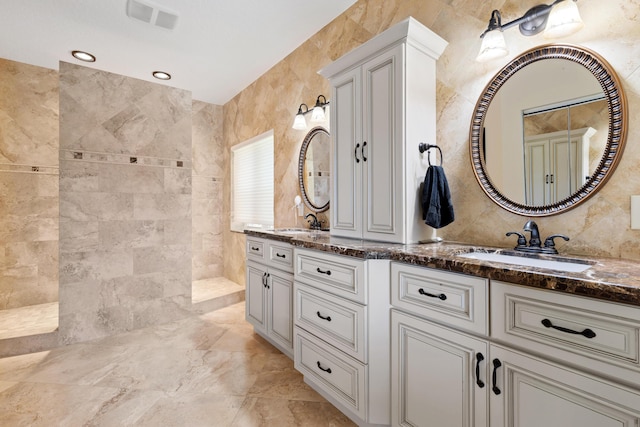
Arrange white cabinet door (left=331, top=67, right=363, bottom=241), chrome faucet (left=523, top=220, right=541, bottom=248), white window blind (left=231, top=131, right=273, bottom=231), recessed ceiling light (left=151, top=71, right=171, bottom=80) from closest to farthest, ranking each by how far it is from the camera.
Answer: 1. chrome faucet (left=523, top=220, right=541, bottom=248)
2. white cabinet door (left=331, top=67, right=363, bottom=241)
3. recessed ceiling light (left=151, top=71, right=171, bottom=80)
4. white window blind (left=231, top=131, right=273, bottom=231)

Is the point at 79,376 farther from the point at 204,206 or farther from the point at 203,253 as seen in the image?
the point at 204,206

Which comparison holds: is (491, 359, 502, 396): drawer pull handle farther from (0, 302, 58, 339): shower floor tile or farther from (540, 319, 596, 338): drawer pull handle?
(0, 302, 58, 339): shower floor tile

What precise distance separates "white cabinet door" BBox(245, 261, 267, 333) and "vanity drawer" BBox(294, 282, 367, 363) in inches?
24.6

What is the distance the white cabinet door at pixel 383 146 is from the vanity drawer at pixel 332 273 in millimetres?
360

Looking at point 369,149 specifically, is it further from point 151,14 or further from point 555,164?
point 151,14

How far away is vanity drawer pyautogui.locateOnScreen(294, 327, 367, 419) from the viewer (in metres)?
1.52

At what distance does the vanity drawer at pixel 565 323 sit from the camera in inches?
32.4

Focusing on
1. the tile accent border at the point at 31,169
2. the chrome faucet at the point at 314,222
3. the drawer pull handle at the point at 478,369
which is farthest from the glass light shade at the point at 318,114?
the tile accent border at the point at 31,169

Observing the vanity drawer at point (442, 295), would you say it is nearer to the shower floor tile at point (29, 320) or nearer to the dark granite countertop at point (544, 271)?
the dark granite countertop at point (544, 271)

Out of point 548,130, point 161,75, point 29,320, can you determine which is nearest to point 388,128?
point 548,130

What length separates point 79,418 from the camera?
5.63 feet

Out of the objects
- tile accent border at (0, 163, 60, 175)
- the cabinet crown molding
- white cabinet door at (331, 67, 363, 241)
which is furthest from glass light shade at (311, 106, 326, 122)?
tile accent border at (0, 163, 60, 175)

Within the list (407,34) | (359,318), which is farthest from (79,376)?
(407,34)

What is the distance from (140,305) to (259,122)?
7.73 ft
